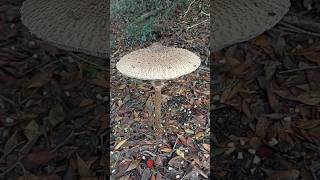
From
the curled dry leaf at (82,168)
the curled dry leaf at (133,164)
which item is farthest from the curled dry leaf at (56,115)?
the curled dry leaf at (133,164)

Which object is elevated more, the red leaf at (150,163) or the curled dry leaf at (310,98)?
the curled dry leaf at (310,98)

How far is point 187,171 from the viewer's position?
0.98 m

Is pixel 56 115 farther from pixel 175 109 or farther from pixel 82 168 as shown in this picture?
pixel 175 109

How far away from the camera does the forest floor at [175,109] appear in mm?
996

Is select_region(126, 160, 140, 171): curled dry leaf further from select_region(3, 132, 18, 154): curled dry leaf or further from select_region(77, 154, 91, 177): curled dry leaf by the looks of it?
select_region(3, 132, 18, 154): curled dry leaf

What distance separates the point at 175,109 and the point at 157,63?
7.0 inches

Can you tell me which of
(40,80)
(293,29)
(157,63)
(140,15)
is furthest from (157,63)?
(293,29)

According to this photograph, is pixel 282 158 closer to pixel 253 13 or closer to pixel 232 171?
pixel 232 171

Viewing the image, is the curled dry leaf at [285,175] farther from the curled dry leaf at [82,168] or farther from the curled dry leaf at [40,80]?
the curled dry leaf at [40,80]

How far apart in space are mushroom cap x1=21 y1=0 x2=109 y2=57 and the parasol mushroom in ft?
0.29

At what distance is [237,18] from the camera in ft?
3.18

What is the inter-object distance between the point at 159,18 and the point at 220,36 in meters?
0.12

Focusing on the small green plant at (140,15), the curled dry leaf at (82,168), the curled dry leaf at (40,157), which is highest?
the small green plant at (140,15)

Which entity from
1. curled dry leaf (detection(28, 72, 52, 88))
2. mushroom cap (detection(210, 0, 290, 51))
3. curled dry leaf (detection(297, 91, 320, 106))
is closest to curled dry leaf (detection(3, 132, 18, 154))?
curled dry leaf (detection(28, 72, 52, 88))
